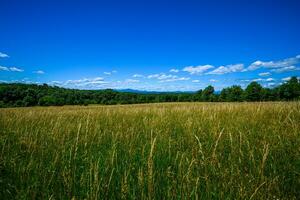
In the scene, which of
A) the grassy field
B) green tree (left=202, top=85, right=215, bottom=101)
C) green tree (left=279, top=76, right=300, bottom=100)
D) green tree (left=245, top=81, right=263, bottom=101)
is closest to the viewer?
the grassy field

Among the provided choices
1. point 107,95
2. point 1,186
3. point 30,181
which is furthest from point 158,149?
point 107,95

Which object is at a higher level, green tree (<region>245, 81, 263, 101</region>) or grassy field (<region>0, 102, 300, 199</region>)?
green tree (<region>245, 81, 263, 101</region>)

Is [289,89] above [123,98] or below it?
above

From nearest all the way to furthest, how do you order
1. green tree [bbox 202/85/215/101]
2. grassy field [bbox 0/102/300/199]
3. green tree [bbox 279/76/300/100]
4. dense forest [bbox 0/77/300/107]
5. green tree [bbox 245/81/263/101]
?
grassy field [bbox 0/102/300/199] < green tree [bbox 279/76/300/100] < dense forest [bbox 0/77/300/107] < green tree [bbox 245/81/263/101] < green tree [bbox 202/85/215/101]

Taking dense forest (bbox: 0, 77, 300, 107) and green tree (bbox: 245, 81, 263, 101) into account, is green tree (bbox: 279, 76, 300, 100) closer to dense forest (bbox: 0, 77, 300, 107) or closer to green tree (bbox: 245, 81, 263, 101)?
dense forest (bbox: 0, 77, 300, 107)

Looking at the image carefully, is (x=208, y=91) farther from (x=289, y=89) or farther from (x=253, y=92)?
(x=289, y=89)

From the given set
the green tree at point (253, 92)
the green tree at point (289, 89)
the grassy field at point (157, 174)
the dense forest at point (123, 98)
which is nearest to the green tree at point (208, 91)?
the dense forest at point (123, 98)

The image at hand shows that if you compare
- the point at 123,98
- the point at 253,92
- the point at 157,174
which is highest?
the point at 253,92

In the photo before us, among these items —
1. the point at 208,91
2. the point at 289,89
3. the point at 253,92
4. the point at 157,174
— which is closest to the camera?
the point at 157,174

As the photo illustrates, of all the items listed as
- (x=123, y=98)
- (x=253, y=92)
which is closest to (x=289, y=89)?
(x=253, y=92)

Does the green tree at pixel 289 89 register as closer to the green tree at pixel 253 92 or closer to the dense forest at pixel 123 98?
the dense forest at pixel 123 98

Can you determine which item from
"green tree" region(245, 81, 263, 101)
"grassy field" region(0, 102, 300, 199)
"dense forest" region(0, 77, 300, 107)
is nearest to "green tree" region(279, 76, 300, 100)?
"dense forest" region(0, 77, 300, 107)

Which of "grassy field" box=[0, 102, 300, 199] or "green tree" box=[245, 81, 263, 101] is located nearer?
"grassy field" box=[0, 102, 300, 199]

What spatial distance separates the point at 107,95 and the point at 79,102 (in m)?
21.8
